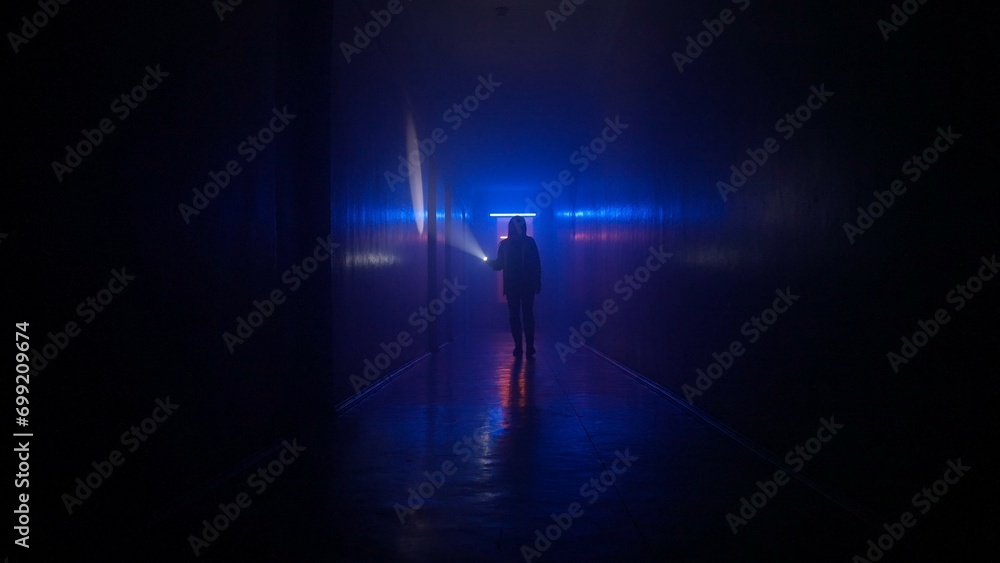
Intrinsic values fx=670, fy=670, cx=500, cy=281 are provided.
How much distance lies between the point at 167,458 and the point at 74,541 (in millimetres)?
535

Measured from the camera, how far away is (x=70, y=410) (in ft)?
6.51

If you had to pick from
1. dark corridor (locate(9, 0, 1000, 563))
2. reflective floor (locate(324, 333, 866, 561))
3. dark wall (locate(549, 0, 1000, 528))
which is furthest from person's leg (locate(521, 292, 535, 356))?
reflective floor (locate(324, 333, 866, 561))

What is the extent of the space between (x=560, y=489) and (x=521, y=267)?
6031 millimetres

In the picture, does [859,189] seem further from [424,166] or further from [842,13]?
[424,166]

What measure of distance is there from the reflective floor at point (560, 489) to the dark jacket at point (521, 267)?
374 cm

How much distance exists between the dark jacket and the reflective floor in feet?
12.3

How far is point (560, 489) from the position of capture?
2.79 m

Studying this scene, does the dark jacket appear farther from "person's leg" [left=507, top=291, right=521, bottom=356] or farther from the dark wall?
the dark wall

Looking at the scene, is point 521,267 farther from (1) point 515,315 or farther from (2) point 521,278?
(1) point 515,315

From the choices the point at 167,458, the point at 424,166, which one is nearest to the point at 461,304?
the point at 424,166

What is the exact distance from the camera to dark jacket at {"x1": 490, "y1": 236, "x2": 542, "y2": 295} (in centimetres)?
870

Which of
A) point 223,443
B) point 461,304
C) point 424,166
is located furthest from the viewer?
point 461,304

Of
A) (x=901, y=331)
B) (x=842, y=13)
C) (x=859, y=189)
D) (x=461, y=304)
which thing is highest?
(x=842, y=13)

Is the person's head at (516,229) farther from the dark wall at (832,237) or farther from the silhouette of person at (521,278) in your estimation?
the dark wall at (832,237)
